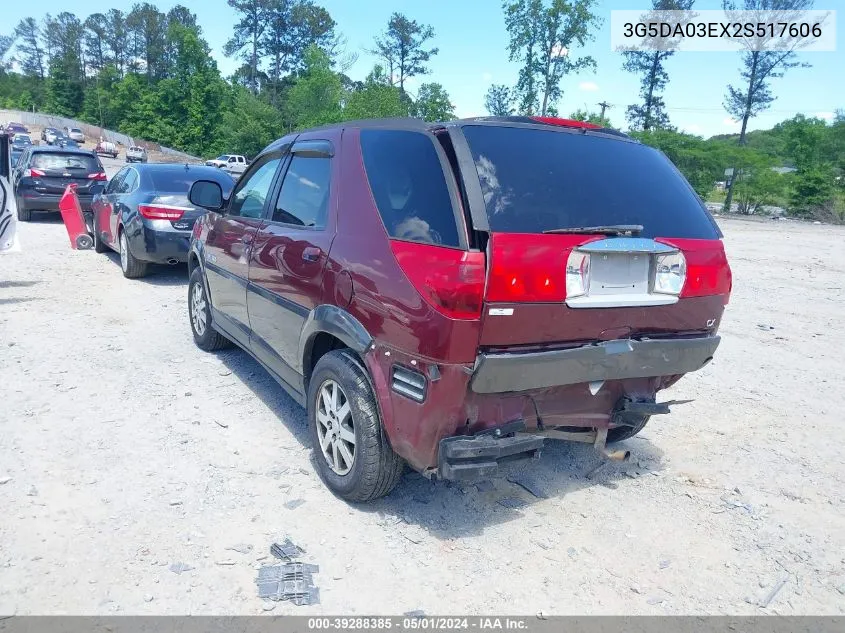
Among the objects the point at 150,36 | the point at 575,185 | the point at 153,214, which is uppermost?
the point at 150,36

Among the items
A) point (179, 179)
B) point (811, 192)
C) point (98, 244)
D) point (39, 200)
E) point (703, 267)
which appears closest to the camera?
point (703, 267)

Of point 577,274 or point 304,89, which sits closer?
point 577,274

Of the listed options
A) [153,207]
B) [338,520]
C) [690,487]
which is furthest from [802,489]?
[153,207]

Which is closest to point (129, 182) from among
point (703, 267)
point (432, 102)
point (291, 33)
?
point (703, 267)

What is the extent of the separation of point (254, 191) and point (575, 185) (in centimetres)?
258

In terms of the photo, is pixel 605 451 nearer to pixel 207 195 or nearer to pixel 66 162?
pixel 207 195

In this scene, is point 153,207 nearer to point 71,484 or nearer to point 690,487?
point 71,484

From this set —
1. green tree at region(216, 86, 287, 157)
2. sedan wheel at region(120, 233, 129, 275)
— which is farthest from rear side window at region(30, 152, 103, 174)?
green tree at region(216, 86, 287, 157)

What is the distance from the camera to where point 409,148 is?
320 cm

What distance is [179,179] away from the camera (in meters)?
8.95

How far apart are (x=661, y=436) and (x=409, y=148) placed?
2.80 metres

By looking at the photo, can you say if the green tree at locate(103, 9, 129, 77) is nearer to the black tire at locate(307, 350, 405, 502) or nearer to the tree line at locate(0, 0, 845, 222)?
the tree line at locate(0, 0, 845, 222)

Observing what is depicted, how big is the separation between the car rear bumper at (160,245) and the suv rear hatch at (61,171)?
6.86 metres
